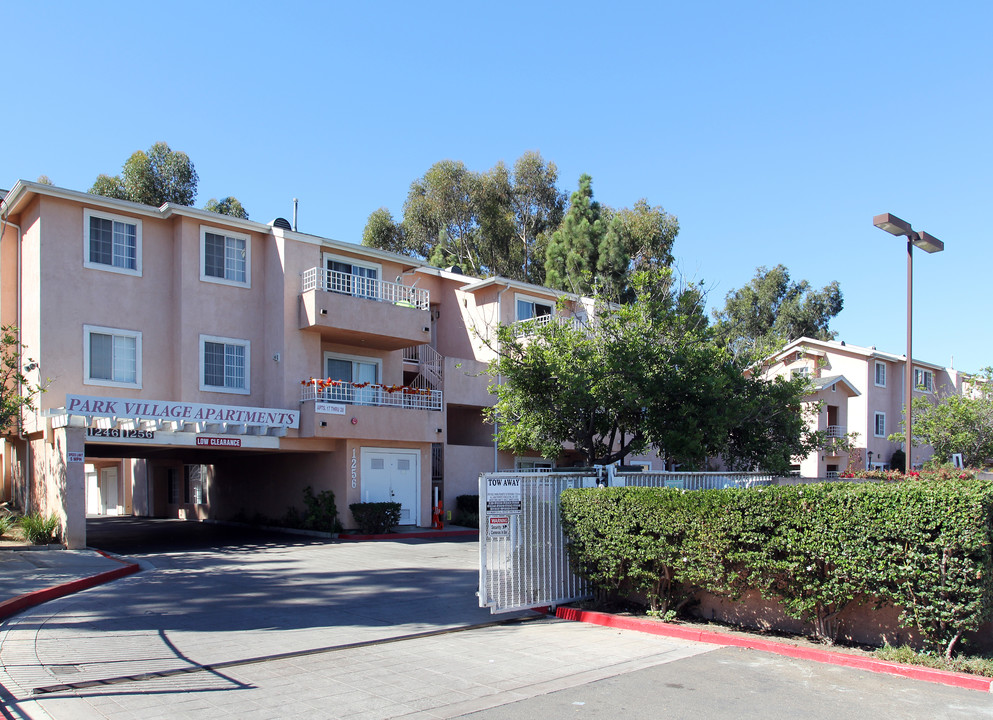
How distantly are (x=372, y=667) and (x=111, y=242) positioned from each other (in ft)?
58.1

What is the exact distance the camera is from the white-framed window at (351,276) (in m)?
25.1

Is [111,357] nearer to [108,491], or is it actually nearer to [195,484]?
[195,484]

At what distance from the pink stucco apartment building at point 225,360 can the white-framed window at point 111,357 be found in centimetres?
4

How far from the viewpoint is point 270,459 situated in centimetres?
2662

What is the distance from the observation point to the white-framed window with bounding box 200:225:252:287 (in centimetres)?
2339

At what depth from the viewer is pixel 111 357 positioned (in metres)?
21.8

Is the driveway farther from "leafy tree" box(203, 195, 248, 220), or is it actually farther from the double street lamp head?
"leafy tree" box(203, 195, 248, 220)

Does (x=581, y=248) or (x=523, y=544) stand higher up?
(x=581, y=248)

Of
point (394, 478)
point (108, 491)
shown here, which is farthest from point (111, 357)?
point (108, 491)

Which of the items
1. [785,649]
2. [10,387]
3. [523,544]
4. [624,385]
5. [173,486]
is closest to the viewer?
[785,649]

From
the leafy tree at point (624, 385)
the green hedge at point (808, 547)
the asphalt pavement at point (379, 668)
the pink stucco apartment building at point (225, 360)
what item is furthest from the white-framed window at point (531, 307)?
the green hedge at point (808, 547)

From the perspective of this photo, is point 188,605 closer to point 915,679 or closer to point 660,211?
point 915,679

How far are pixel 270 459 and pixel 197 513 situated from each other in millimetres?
7665

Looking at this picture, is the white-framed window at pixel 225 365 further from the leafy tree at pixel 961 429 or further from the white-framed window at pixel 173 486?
the leafy tree at pixel 961 429
